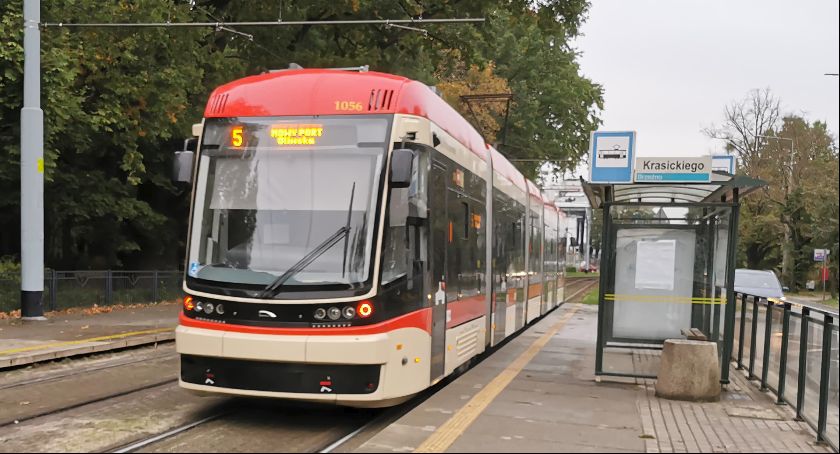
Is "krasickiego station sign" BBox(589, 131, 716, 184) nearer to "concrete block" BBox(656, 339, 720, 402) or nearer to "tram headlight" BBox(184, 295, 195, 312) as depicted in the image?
"concrete block" BBox(656, 339, 720, 402)

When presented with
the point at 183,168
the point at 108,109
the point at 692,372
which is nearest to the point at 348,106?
the point at 183,168

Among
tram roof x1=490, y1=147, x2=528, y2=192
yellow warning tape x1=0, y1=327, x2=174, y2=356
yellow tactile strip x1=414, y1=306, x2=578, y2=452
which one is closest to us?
yellow tactile strip x1=414, y1=306, x2=578, y2=452

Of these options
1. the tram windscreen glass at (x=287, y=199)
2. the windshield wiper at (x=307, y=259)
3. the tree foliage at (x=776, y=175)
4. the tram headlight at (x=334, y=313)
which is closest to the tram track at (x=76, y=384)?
the tram windscreen glass at (x=287, y=199)

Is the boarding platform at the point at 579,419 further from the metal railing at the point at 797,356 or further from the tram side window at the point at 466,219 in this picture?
the tram side window at the point at 466,219

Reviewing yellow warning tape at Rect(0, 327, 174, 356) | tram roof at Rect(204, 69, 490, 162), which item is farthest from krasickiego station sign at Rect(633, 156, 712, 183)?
yellow warning tape at Rect(0, 327, 174, 356)

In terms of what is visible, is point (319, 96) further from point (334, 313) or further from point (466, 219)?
point (466, 219)

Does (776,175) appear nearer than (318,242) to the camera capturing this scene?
No

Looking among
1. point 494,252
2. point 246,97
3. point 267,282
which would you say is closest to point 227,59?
point 494,252

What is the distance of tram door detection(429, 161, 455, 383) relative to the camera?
7.95m

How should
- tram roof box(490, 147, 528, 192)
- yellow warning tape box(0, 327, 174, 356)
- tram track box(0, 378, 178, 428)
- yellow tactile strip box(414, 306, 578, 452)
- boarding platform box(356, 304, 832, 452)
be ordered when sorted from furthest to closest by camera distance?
1. tram roof box(490, 147, 528, 192)
2. yellow warning tape box(0, 327, 174, 356)
3. tram track box(0, 378, 178, 428)
4. boarding platform box(356, 304, 832, 452)
5. yellow tactile strip box(414, 306, 578, 452)

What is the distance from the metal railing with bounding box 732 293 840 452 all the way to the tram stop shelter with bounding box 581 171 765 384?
0.57m

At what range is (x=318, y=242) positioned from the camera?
696 cm

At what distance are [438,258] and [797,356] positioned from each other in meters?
3.82

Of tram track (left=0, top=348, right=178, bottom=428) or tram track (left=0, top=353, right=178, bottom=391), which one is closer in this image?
tram track (left=0, top=348, right=178, bottom=428)
